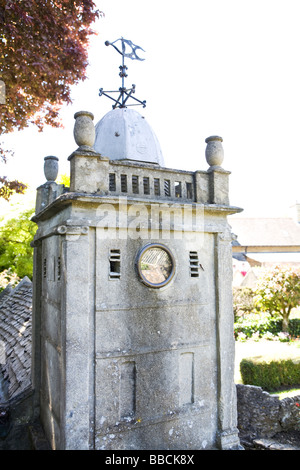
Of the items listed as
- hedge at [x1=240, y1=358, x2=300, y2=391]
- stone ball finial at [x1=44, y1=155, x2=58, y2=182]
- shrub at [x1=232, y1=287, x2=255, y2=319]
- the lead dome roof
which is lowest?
hedge at [x1=240, y1=358, x2=300, y2=391]

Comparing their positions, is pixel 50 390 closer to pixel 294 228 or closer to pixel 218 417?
pixel 218 417

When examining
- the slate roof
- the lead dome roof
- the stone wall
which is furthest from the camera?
the stone wall

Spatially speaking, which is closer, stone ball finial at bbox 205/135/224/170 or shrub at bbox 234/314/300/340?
stone ball finial at bbox 205/135/224/170

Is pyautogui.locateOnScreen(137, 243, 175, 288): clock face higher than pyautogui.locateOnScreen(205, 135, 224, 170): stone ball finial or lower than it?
lower

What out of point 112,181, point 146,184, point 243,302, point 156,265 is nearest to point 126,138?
point 146,184

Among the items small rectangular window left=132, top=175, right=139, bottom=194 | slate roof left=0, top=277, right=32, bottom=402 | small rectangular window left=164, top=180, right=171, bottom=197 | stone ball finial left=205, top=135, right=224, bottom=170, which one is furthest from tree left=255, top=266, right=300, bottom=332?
small rectangular window left=132, top=175, right=139, bottom=194

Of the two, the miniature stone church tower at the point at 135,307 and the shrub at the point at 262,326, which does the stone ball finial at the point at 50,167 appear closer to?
the miniature stone church tower at the point at 135,307

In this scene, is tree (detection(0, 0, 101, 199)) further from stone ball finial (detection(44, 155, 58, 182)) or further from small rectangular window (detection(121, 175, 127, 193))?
small rectangular window (detection(121, 175, 127, 193))

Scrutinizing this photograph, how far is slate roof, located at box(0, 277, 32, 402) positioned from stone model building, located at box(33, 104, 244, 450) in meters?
1.29

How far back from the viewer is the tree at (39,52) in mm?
5859

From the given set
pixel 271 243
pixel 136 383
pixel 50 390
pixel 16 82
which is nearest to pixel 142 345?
pixel 136 383

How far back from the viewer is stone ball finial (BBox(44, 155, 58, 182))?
584 centimetres

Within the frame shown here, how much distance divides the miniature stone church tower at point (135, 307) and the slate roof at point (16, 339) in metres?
1.30
